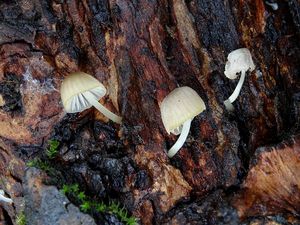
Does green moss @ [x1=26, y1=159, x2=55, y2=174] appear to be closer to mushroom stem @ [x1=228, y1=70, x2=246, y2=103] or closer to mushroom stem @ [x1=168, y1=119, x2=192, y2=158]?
mushroom stem @ [x1=168, y1=119, x2=192, y2=158]

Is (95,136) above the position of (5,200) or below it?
above

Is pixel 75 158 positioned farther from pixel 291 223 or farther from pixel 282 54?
pixel 282 54

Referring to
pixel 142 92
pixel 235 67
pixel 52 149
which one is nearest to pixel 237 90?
pixel 235 67

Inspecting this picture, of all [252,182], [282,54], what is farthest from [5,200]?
[282,54]

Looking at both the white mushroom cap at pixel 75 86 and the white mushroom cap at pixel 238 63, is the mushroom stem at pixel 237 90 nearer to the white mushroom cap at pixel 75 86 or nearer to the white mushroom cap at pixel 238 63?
the white mushroom cap at pixel 238 63

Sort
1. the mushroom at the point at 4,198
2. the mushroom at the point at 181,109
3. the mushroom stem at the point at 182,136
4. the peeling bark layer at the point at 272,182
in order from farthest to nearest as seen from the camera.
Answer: the mushroom at the point at 4,198 < the mushroom stem at the point at 182,136 < the mushroom at the point at 181,109 < the peeling bark layer at the point at 272,182

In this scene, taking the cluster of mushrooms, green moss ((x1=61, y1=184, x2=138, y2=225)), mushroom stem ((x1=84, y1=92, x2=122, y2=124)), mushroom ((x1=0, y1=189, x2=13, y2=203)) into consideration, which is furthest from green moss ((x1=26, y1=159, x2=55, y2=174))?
mushroom ((x1=0, y1=189, x2=13, y2=203))

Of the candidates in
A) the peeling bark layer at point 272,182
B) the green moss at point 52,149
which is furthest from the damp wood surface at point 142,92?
the peeling bark layer at point 272,182
